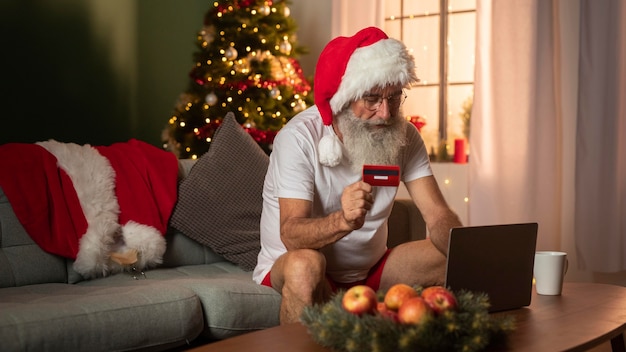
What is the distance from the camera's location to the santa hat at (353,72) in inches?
100

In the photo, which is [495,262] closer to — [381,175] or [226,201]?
[381,175]

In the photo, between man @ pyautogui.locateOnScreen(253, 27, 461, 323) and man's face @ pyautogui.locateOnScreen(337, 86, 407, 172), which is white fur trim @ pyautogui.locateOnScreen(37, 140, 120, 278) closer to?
man @ pyautogui.locateOnScreen(253, 27, 461, 323)

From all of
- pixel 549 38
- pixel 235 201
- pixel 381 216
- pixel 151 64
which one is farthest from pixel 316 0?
pixel 381 216

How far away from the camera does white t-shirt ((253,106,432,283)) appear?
101 inches

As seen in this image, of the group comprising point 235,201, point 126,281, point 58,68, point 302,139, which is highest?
point 58,68

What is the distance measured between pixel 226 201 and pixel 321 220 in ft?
3.19

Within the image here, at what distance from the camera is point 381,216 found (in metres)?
2.74

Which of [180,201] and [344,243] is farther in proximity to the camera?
[180,201]

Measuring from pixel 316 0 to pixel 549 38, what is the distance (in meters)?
1.95

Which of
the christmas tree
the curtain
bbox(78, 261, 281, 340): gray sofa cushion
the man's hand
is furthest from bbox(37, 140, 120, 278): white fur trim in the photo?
the curtain

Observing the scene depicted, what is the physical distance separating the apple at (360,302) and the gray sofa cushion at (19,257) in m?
1.55

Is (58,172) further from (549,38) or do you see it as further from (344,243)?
(549,38)

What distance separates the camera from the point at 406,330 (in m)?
1.50

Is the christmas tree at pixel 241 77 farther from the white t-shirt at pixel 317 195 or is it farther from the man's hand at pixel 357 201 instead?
the man's hand at pixel 357 201
